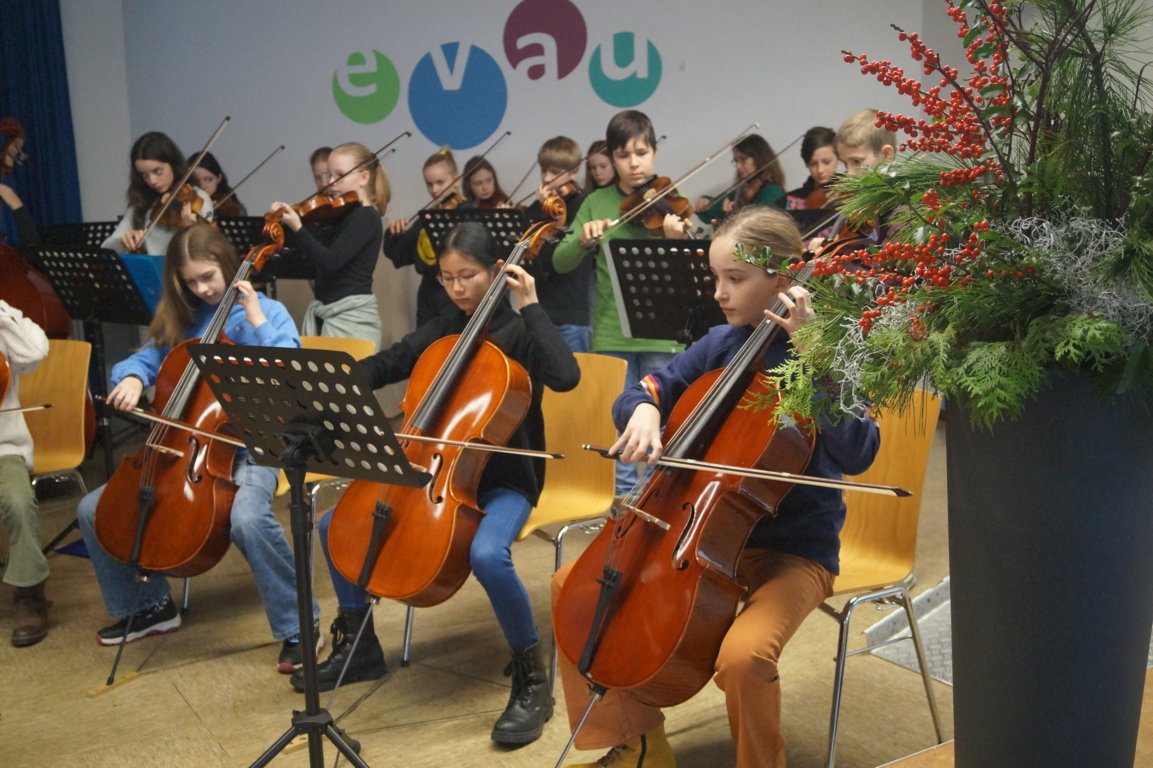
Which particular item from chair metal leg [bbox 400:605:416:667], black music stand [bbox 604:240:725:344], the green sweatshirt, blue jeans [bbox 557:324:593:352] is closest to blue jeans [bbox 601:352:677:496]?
the green sweatshirt

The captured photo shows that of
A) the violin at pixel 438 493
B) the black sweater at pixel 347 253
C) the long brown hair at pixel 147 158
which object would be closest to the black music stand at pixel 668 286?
the violin at pixel 438 493

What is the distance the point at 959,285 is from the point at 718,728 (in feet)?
5.06

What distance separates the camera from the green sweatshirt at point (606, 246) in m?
3.44

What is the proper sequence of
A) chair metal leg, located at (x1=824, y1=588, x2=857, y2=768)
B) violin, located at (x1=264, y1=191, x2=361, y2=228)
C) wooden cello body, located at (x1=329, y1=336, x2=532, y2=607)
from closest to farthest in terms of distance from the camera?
chair metal leg, located at (x1=824, y1=588, x2=857, y2=768) < wooden cello body, located at (x1=329, y1=336, x2=532, y2=607) < violin, located at (x1=264, y1=191, x2=361, y2=228)

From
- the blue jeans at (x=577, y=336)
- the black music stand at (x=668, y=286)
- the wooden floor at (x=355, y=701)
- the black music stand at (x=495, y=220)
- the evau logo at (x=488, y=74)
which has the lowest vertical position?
the wooden floor at (x=355, y=701)

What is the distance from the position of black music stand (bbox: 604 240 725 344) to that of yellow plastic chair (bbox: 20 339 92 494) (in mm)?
1731

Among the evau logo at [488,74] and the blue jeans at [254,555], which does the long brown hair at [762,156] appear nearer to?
the evau logo at [488,74]

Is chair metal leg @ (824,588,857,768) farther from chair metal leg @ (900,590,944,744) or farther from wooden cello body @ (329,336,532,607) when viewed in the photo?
wooden cello body @ (329,336,532,607)

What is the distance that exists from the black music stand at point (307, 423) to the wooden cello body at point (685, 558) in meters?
0.37

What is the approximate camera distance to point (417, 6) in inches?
215

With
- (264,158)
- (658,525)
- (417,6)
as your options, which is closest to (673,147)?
(417,6)

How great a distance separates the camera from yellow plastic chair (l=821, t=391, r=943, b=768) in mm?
1986

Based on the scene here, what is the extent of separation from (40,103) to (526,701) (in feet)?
16.8

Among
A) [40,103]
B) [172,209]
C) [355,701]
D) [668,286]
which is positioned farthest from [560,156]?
[40,103]
